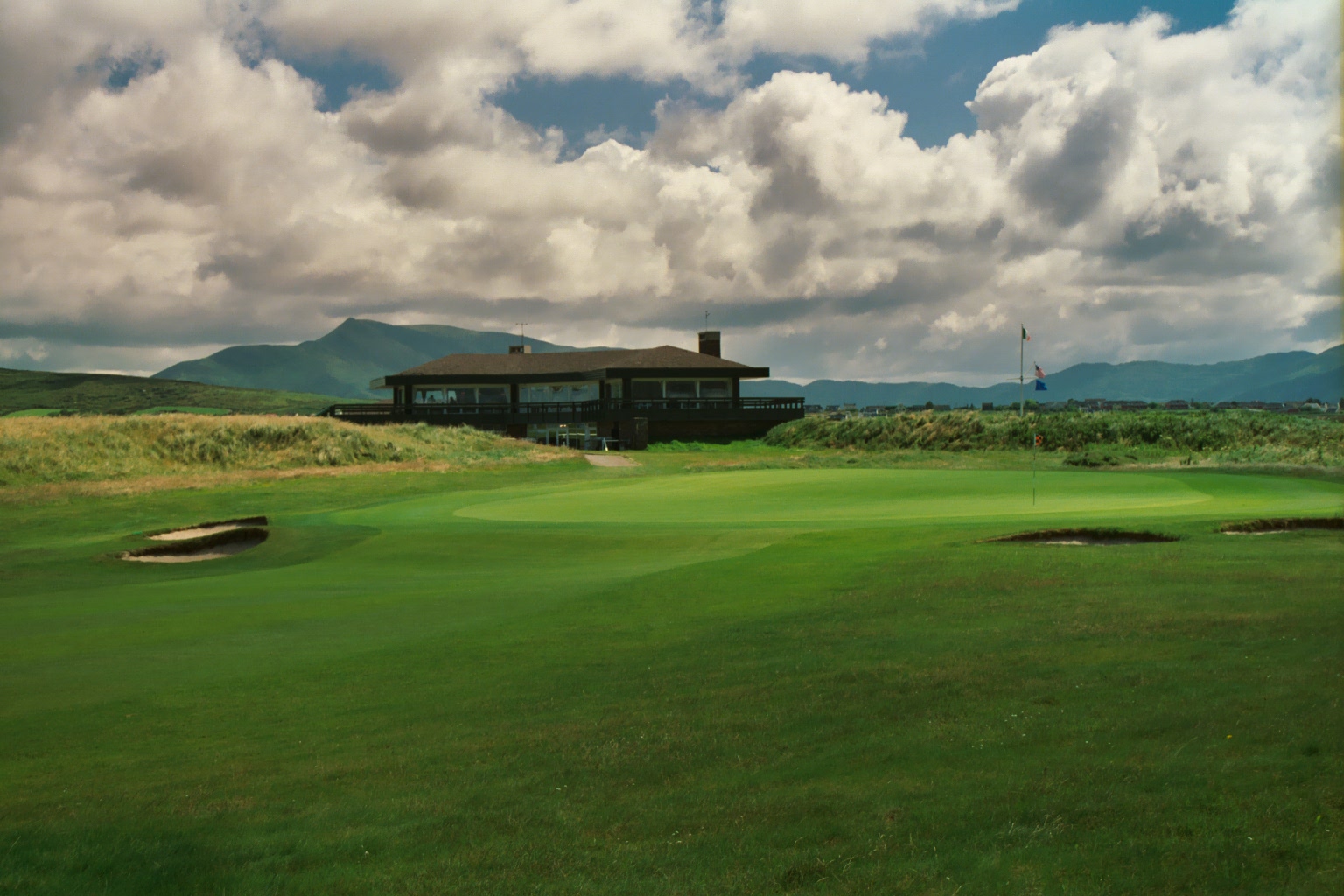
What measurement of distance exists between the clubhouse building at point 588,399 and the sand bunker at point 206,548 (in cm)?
4948

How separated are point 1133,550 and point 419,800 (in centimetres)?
1280

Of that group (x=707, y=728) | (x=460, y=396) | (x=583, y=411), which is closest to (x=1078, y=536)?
(x=707, y=728)

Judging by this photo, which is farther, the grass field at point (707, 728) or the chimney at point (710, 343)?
the chimney at point (710, 343)

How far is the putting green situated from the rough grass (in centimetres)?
2127

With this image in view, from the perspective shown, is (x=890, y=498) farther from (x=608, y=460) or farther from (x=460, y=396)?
(x=460, y=396)

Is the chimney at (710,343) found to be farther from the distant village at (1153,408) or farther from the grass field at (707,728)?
the grass field at (707,728)

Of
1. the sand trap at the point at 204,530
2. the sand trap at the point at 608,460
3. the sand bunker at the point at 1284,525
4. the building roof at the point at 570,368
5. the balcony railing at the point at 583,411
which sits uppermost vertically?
the building roof at the point at 570,368

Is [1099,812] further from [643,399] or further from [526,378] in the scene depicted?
[526,378]

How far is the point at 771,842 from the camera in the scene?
6.37 meters

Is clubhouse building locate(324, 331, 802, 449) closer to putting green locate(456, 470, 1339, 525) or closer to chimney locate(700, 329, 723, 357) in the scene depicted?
chimney locate(700, 329, 723, 357)

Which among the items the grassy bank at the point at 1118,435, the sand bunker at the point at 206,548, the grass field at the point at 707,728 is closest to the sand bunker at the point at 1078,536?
the grass field at the point at 707,728

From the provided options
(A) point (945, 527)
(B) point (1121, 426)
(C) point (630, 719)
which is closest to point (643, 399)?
(B) point (1121, 426)

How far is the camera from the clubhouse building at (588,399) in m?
79.6

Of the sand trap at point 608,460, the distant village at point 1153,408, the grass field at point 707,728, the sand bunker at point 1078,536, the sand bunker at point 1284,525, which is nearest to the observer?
the grass field at point 707,728
